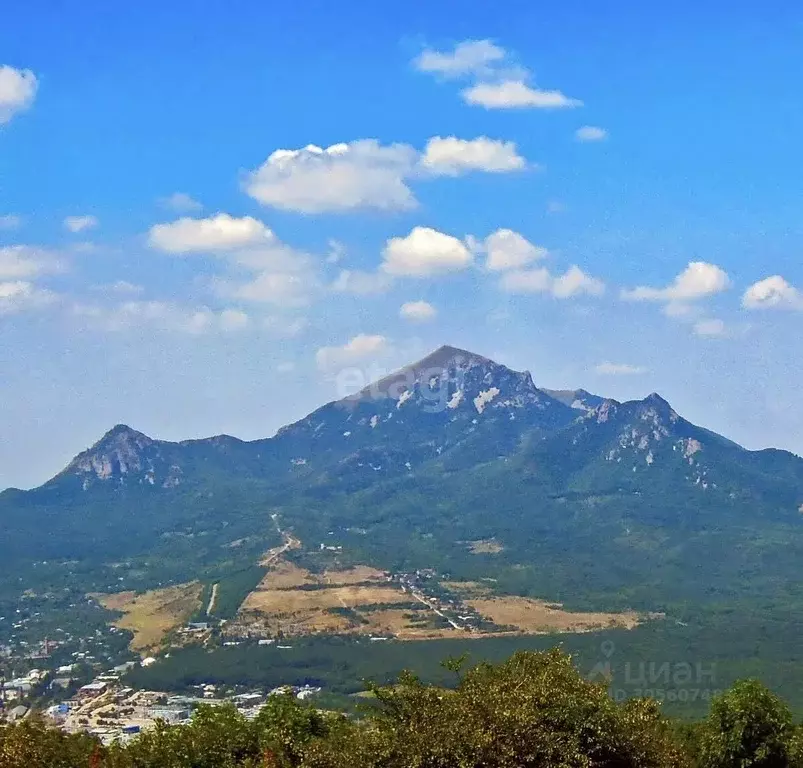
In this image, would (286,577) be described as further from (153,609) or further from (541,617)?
(541,617)

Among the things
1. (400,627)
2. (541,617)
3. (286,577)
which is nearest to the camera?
(400,627)

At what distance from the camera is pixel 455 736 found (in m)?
19.6

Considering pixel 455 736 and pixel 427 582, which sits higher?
pixel 455 736

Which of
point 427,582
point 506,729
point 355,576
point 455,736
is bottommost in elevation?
point 427,582

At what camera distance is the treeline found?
1956 cm

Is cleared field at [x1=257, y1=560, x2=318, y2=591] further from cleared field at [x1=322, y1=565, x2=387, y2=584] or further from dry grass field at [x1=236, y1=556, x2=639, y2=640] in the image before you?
cleared field at [x1=322, y1=565, x2=387, y2=584]

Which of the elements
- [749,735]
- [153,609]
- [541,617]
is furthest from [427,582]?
[749,735]

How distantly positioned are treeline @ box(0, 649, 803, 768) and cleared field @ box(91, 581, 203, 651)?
269ft

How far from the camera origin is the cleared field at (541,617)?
113875mm

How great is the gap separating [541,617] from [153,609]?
54.0m

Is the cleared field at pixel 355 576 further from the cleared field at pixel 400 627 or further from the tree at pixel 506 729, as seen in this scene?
the tree at pixel 506 729

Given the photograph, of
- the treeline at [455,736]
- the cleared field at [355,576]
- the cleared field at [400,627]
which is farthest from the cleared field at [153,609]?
the treeline at [455,736]

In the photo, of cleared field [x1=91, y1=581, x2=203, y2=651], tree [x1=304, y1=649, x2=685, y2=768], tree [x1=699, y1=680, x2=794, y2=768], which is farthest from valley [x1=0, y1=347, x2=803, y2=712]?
tree [x1=304, y1=649, x2=685, y2=768]

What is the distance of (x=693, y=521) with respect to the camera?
596ft
